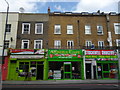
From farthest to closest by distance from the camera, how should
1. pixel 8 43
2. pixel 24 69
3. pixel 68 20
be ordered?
pixel 68 20, pixel 8 43, pixel 24 69

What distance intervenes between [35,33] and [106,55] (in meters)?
10.8

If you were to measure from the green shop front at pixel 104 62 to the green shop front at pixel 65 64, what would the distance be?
5.04 ft

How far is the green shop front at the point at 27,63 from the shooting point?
1572cm

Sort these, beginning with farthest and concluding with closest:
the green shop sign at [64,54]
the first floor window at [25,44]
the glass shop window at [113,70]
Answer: the first floor window at [25,44], the glass shop window at [113,70], the green shop sign at [64,54]

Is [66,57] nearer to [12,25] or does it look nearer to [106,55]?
[106,55]

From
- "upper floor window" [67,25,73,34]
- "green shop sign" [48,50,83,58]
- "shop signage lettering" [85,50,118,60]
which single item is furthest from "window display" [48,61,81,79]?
"upper floor window" [67,25,73,34]

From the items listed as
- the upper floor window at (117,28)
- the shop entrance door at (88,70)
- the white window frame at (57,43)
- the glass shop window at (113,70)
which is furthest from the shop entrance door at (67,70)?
the upper floor window at (117,28)

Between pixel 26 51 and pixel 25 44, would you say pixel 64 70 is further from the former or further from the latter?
pixel 25 44

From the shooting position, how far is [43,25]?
58.9ft

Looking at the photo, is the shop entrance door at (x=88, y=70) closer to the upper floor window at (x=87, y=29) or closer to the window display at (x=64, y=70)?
the window display at (x=64, y=70)

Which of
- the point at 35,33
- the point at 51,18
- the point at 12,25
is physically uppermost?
the point at 51,18

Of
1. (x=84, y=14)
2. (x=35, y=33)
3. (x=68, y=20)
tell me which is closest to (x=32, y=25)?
(x=35, y=33)

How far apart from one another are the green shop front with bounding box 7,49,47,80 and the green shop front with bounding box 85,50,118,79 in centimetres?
634

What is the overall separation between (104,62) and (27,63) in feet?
35.2
